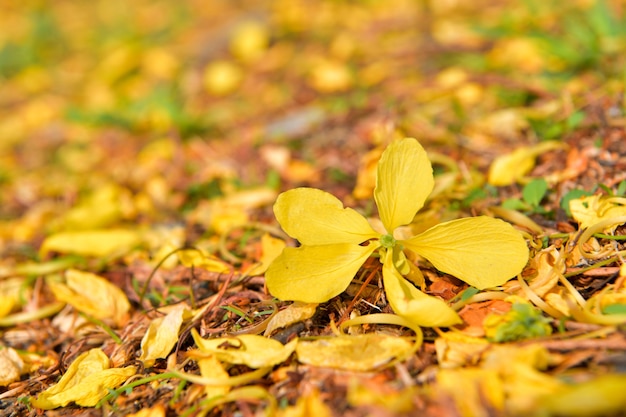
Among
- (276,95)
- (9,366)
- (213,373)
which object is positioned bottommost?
(9,366)

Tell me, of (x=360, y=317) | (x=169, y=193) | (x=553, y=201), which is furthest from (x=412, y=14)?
(x=360, y=317)

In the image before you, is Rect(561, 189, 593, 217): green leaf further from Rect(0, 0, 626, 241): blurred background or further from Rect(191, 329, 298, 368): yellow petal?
Rect(191, 329, 298, 368): yellow petal

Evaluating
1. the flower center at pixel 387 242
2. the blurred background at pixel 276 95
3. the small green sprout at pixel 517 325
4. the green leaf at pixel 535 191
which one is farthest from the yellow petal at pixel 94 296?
the green leaf at pixel 535 191

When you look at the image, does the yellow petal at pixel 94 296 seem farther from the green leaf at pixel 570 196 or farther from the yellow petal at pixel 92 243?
the green leaf at pixel 570 196

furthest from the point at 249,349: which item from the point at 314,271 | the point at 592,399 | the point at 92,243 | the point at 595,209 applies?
the point at 92,243

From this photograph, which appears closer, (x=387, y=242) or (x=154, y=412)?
(x=154, y=412)

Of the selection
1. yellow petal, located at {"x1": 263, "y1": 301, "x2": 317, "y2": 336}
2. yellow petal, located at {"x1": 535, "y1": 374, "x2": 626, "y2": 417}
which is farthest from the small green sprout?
yellow petal, located at {"x1": 263, "y1": 301, "x2": 317, "y2": 336}

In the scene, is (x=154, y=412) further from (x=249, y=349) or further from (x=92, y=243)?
(x=92, y=243)
